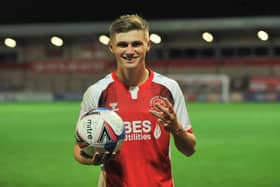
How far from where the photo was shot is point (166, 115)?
284 centimetres

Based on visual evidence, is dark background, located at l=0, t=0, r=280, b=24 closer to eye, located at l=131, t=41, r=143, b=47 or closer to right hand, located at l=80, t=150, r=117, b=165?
eye, located at l=131, t=41, r=143, b=47

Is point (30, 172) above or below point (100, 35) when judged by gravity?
below

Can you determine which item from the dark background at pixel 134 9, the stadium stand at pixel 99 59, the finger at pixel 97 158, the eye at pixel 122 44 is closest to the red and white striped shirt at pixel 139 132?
the finger at pixel 97 158

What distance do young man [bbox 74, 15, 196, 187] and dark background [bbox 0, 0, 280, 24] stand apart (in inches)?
1364

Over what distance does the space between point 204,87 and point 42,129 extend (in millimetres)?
23187

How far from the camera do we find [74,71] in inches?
1752

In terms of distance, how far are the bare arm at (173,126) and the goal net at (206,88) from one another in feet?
110

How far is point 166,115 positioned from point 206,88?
113 ft

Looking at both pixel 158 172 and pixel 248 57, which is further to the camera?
pixel 248 57

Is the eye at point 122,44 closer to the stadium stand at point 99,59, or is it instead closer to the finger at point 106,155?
the finger at point 106,155

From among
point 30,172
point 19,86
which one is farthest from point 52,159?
point 19,86

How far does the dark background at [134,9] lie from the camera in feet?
124

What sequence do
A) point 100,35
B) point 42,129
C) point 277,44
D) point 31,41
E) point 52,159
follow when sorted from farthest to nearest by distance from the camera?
point 31,41
point 277,44
point 100,35
point 42,129
point 52,159

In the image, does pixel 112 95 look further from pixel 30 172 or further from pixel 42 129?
pixel 42 129
